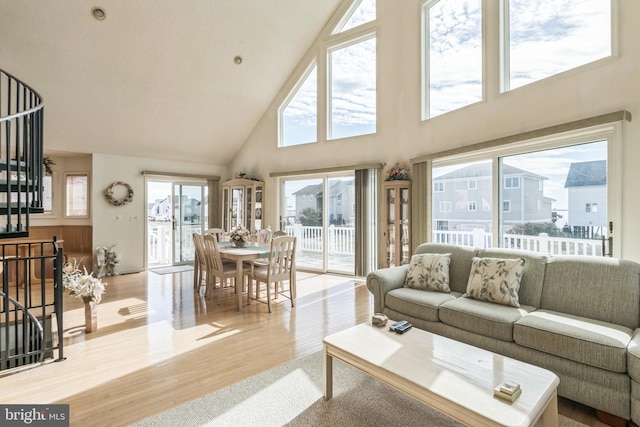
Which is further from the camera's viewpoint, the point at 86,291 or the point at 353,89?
the point at 353,89

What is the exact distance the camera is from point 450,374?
1.80m

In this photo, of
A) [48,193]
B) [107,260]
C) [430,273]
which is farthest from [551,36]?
[48,193]

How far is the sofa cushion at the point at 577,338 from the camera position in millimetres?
1982

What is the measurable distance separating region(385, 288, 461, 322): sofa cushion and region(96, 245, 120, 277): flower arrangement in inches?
221

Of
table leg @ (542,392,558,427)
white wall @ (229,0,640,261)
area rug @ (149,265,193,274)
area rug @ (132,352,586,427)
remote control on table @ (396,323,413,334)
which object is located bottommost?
area rug @ (132,352,586,427)

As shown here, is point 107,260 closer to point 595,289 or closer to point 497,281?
point 497,281

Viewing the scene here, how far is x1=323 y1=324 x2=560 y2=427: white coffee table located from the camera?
1.52 m

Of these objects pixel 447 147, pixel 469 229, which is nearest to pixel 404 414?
pixel 469 229

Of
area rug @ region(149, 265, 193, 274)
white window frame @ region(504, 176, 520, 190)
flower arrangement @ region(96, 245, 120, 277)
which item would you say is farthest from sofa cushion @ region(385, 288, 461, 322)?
flower arrangement @ region(96, 245, 120, 277)

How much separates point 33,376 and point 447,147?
5102 mm

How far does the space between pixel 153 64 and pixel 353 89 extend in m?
3.45

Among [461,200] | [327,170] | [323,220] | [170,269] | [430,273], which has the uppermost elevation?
[327,170]

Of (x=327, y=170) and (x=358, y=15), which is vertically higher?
(x=358, y=15)

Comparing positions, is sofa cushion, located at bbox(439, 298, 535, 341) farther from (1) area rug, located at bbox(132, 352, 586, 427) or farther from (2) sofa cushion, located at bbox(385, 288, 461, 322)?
(1) area rug, located at bbox(132, 352, 586, 427)
